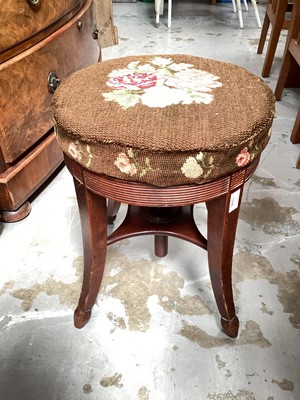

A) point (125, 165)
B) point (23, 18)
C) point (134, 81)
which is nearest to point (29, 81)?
point (23, 18)

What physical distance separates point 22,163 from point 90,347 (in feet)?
1.92

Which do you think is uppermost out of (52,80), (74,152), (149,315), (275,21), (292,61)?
(74,152)

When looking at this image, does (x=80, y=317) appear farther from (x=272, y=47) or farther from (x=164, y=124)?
(x=272, y=47)

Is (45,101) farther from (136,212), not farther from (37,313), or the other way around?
(37,313)

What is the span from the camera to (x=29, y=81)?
42.8 inches

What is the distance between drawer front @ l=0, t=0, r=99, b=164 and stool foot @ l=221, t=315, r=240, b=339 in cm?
74

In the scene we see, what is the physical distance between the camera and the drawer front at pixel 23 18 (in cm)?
94

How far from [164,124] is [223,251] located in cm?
30

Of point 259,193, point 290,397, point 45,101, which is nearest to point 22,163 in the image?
point 45,101

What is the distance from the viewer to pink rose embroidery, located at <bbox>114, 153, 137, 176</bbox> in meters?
0.59

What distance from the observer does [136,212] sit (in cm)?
98

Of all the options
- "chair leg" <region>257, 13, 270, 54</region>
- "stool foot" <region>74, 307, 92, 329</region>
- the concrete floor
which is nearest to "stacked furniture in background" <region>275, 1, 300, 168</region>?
the concrete floor

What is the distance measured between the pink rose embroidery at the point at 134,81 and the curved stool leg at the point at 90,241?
0.67 feet

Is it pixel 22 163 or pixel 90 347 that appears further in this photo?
pixel 22 163
